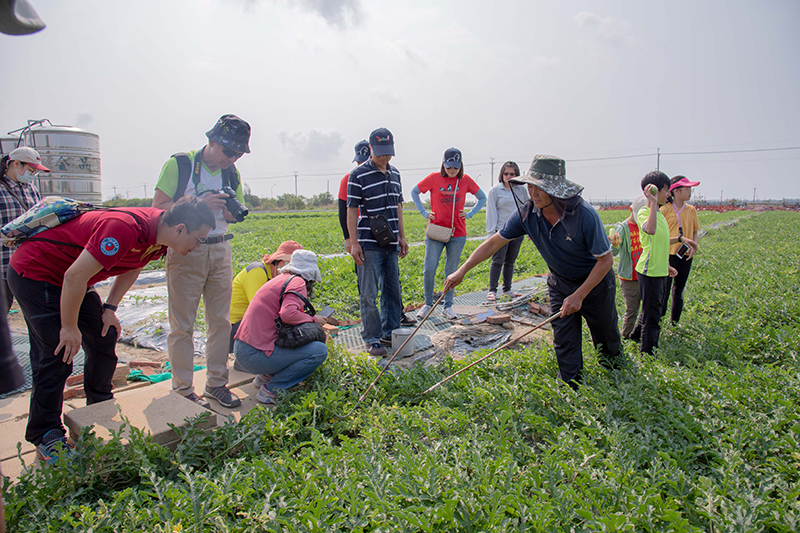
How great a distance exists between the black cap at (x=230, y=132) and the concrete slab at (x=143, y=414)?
173 cm

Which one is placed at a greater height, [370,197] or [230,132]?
[230,132]

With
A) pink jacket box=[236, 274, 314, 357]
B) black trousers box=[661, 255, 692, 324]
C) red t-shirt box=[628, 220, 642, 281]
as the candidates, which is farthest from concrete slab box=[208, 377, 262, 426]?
black trousers box=[661, 255, 692, 324]

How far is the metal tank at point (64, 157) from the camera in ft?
22.5

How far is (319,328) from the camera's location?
3.64 metres

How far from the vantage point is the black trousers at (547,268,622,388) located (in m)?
3.37

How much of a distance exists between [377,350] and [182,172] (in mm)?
2292

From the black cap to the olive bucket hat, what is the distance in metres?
1.87

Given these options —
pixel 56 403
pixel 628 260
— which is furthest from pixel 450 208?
pixel 56 403

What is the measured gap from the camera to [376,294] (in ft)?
14.7

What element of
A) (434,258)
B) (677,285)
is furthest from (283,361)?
(677,285)

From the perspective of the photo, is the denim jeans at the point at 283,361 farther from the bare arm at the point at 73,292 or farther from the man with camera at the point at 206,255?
the bare arm at the point at 73,292

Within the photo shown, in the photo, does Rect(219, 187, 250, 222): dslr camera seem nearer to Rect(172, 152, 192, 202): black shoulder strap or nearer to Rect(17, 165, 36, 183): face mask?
Rect(172, 152, 192, 202): black shoulder strap

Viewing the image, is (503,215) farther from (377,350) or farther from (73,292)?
(73,292)

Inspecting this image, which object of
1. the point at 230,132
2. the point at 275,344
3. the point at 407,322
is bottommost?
the point at 407,322
